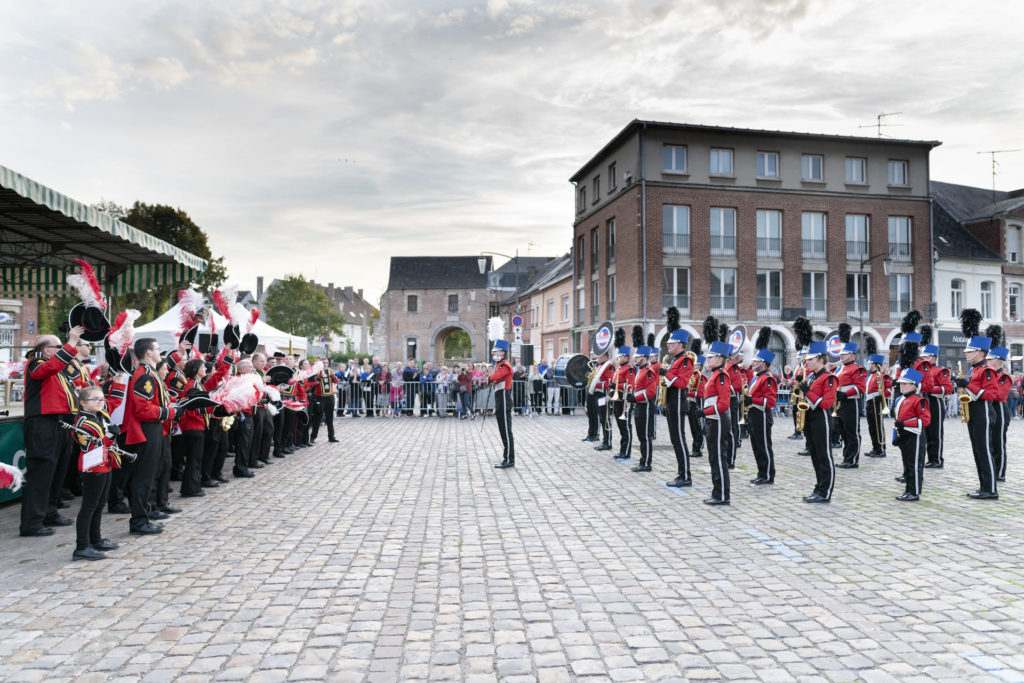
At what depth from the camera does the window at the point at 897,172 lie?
124 ft

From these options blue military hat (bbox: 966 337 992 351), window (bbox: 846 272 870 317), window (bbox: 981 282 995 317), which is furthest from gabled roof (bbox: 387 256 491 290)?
blue military hat (bbox: 966 337 992 351)

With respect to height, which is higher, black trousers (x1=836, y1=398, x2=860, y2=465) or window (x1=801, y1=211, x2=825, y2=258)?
window (x1=801, y1=211, x2=825, y2=258)

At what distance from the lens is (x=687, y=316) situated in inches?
1399

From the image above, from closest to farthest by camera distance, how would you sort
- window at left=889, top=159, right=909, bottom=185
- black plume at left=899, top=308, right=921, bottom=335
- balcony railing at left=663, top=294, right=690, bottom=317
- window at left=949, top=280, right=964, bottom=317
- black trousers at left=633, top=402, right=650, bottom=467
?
black trousers at left=633, top=402, right=650, bottom=467, black plume at left=899, top=308, right=921, bottom=335, balcony railing at left=663, top=294, right=690, bottom=317, window at left=889, top=159, right=909, bottom=185, window at left=949, top=280, right=964, bottom=317

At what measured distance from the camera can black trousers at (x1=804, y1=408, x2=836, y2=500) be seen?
880 cm

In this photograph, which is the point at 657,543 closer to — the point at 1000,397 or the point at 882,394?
the point at 1000,397

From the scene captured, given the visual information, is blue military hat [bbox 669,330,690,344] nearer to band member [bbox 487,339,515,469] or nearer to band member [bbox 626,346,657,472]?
band member [bbox 626,346,657,472]

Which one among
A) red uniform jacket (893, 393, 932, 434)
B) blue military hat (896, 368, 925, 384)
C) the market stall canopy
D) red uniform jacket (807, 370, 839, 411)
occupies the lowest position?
red uniform jacket (893, 393, 932, 434)

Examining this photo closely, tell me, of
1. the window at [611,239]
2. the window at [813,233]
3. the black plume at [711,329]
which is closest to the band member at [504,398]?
the black plume at [711,329]

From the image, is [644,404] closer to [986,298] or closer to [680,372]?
[680,372]

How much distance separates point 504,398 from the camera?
40.2 feet

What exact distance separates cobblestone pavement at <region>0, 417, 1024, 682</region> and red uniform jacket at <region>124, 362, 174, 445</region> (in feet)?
3.40

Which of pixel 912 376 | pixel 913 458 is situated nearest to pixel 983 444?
pixel 913 458

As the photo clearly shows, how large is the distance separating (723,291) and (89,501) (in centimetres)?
3316
